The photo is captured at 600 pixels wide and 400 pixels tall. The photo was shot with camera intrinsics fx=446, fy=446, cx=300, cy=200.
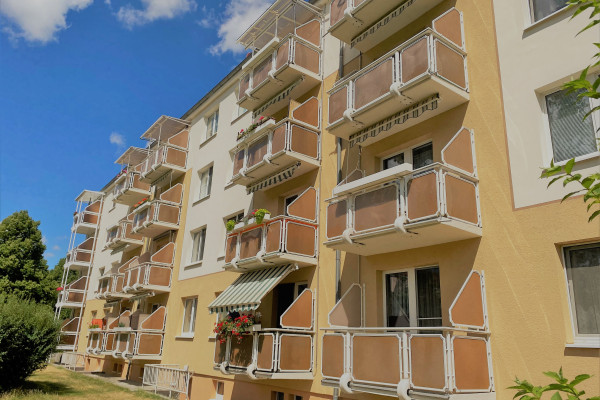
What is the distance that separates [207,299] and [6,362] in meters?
8.04

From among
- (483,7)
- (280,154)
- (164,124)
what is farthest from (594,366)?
(164,124)

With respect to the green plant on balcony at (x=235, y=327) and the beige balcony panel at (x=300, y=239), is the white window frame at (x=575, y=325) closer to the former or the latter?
the beige balcony panel at (x=300, y=239)

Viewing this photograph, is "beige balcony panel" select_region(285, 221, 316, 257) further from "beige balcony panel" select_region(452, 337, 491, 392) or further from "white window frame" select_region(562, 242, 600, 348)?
"white window frame" select_region(562, 242, 600, 348)

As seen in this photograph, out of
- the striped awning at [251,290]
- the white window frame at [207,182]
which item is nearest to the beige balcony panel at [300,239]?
the striped awning at [251,290]

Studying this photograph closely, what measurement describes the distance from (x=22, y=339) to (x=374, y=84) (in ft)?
55.5

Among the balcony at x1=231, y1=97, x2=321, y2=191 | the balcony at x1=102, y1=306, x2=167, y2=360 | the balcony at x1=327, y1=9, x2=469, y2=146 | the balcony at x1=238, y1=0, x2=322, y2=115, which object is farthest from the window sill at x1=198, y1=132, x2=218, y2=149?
the balcony at x1=327, y1=9, x2=469, y2=146

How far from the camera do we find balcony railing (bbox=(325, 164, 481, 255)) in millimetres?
9508

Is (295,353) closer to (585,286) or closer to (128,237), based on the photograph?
(585,286)

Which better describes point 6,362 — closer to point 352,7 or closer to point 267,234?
point 267,234

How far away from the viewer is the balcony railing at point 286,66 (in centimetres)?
1664

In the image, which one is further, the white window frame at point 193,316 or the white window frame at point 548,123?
the white window frame at point 193,316

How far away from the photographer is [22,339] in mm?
18000

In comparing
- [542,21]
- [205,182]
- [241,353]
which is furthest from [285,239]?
[205,182]

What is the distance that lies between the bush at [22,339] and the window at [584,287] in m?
19.1
